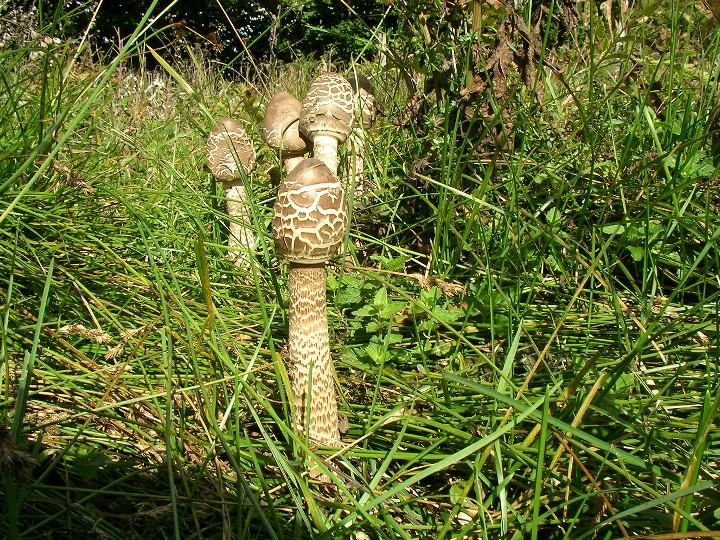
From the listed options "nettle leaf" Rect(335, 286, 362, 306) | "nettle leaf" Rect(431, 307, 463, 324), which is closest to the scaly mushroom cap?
"nettle leaf" Rect(335, 286, 362, 306)

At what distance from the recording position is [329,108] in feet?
9.25

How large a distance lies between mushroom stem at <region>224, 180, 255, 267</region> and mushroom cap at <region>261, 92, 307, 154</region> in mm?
325

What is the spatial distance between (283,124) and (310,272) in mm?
1729

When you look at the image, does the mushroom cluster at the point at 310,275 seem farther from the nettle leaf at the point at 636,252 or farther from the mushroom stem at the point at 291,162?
the mushroom stem at the point at 291,162

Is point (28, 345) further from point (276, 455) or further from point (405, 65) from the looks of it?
point (405, 65)

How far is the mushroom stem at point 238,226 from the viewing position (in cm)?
275

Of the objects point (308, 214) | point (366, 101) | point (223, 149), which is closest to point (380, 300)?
point (308, 214)

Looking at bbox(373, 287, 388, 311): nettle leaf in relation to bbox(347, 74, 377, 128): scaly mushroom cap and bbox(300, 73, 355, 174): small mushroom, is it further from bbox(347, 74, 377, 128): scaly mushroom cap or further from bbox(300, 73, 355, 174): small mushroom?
bbox(347, 74, 377, 128): scaly mushroom cap

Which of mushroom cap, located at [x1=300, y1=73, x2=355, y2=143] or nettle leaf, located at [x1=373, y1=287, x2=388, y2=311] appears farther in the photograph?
mushroom cap, located at [x1=300, y1=73, x2=355, y2=143]

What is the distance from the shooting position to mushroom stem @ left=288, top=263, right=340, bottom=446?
1.65 metres

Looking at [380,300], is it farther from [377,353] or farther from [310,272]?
[310,272]

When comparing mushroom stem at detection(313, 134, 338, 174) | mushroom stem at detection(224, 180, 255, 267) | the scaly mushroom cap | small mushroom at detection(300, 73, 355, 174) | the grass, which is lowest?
the grass

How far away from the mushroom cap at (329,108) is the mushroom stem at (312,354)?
1.39 metres

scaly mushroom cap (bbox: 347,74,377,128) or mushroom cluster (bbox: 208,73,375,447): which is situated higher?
scaly mushroom cap (bbox: 347,74,377,128)
